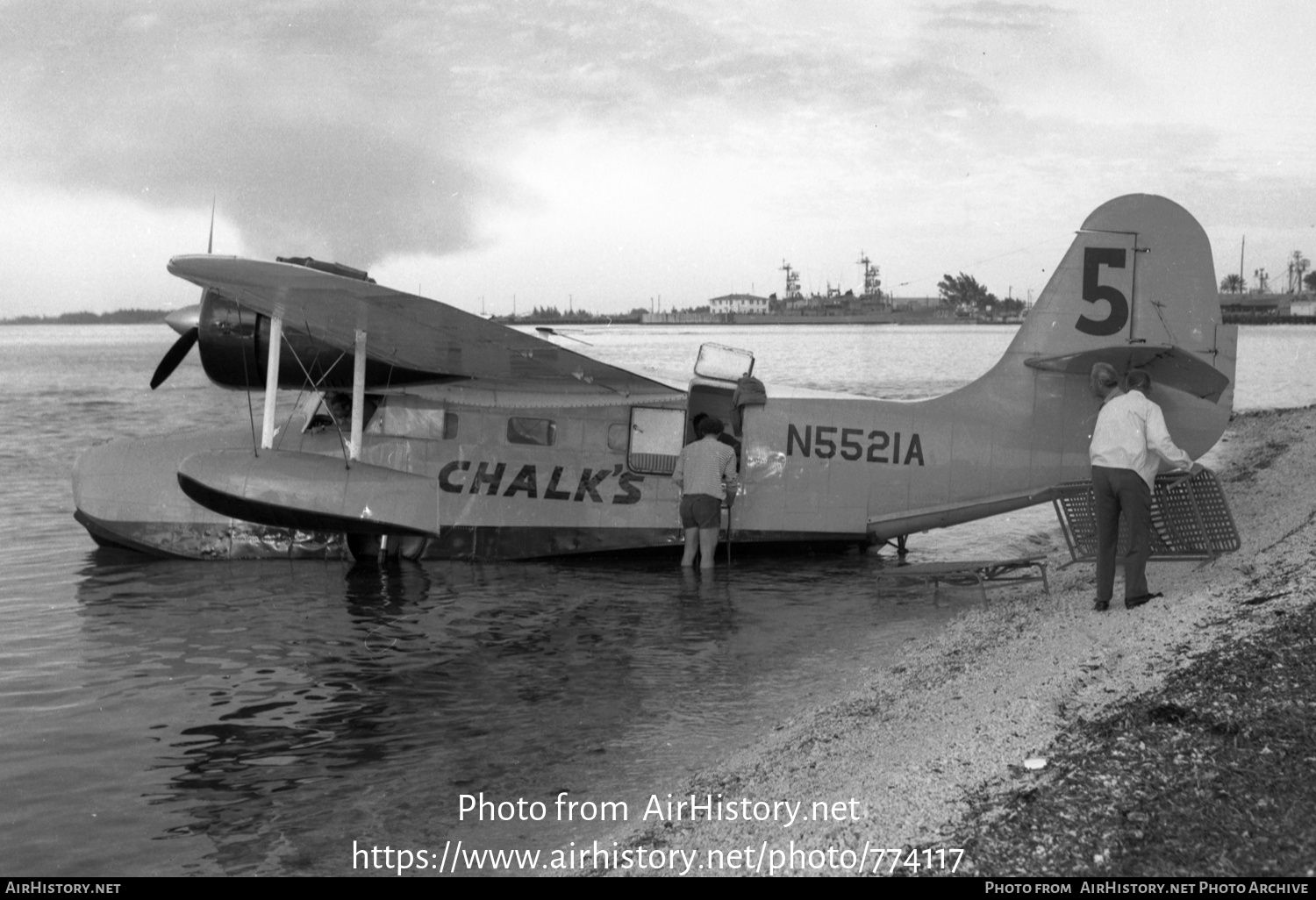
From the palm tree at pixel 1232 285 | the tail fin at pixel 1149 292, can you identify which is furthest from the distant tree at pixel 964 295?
the tail fin at pixel 1149 292

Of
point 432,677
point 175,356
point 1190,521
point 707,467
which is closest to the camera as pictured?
point 432,677

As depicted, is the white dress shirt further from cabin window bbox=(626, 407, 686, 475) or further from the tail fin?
cabin window bbox=(626, 407, 686, 475)

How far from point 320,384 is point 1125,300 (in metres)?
8.39

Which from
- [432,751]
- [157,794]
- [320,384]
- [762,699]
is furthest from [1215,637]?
[320,384]

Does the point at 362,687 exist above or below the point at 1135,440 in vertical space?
below

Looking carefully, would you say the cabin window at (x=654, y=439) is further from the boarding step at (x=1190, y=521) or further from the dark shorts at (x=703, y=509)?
the boarding step at (x=1190, y=521)

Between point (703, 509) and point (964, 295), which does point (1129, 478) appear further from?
point (964, 295)

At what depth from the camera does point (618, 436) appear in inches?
446

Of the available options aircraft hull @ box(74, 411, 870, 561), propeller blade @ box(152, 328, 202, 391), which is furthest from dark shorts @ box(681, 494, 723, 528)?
propeller blade @ box(152, 328, 202, 391)

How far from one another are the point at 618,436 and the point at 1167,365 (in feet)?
17.9

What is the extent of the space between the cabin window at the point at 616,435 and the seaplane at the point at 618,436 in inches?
0.8

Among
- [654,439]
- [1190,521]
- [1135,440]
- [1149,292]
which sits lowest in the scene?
[1190,521]

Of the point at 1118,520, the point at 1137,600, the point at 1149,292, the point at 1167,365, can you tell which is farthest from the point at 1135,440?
the point at 1149,292

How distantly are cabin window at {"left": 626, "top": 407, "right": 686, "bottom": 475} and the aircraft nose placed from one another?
16.0ft
